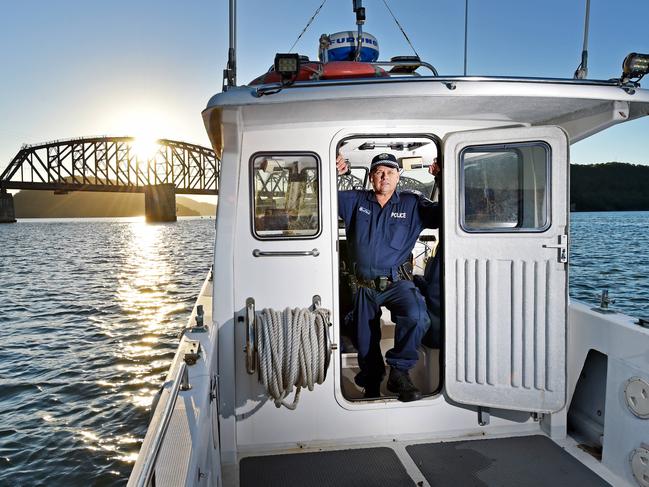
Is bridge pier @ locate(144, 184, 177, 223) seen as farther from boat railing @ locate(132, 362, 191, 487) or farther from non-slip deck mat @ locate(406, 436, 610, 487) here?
boat railing @ locate(132, 362, 191, 487)

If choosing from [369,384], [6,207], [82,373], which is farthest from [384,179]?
[6,207]

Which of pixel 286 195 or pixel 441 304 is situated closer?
pixel 286 195

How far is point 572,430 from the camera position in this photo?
11.1 ft

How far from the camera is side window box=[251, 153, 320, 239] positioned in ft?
10.6

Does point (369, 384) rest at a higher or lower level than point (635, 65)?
lower

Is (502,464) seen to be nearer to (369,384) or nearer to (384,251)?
(369,384)

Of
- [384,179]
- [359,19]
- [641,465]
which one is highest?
[359,19]

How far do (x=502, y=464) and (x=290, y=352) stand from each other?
144 cm

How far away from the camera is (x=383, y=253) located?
11.2 feet

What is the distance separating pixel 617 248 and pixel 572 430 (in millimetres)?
29869

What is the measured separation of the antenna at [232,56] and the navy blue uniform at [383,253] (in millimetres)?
1027

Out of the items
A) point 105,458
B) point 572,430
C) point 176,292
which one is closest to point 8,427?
point 105,458

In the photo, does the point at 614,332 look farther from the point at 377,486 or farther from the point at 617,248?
the point at 617,248

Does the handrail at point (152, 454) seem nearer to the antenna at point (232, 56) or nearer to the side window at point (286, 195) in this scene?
the side window at point (286, 195)
